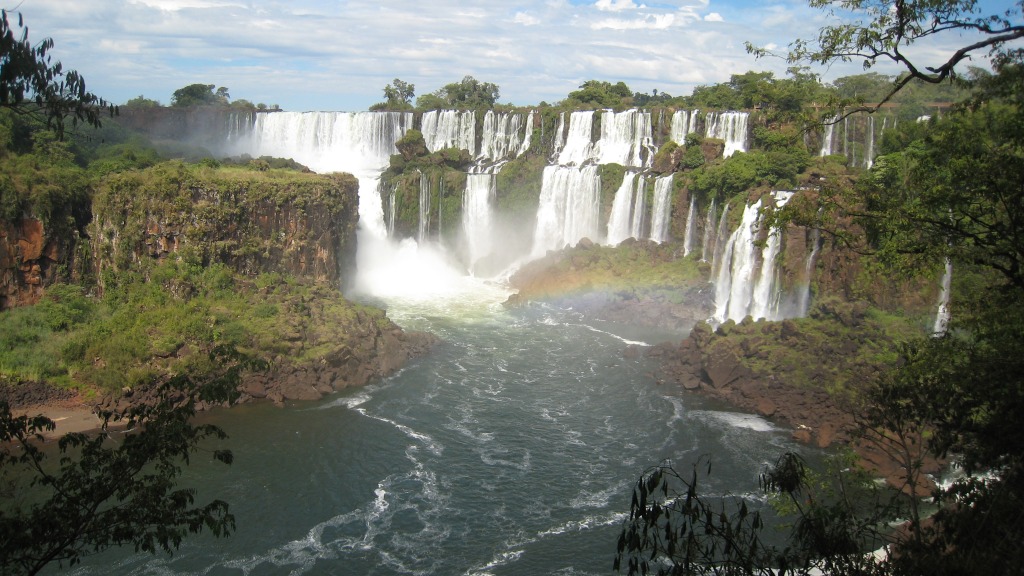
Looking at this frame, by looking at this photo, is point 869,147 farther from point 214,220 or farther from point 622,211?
point 214,220

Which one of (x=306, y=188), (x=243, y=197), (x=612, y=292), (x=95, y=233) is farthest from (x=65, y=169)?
(x=612, y=292)

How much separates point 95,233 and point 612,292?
68.2 ft

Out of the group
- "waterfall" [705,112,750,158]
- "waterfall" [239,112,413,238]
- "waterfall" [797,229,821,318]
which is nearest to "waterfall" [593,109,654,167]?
"waterfall" [705,112,750,158]

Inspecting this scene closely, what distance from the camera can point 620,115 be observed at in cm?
4375

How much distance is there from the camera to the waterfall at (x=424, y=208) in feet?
133

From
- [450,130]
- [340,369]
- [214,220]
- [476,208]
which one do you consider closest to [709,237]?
[476,208]

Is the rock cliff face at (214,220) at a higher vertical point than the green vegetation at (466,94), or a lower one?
lower

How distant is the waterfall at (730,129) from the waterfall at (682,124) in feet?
2.94

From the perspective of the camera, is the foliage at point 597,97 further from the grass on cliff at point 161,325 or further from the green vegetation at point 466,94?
the grass on cliff at point 161,325

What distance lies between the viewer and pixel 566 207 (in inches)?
1609

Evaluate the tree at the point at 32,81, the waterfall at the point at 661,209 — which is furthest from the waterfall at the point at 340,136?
the tree at the point at 32,81

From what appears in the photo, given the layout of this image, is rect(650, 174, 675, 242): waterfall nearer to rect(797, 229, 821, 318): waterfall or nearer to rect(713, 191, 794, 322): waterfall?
rect(713, 191, 794, 322): waterfall

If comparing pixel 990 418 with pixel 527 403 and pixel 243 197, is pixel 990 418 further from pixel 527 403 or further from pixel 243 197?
pixel 243 197

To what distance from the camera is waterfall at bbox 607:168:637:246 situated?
38.4 meters
